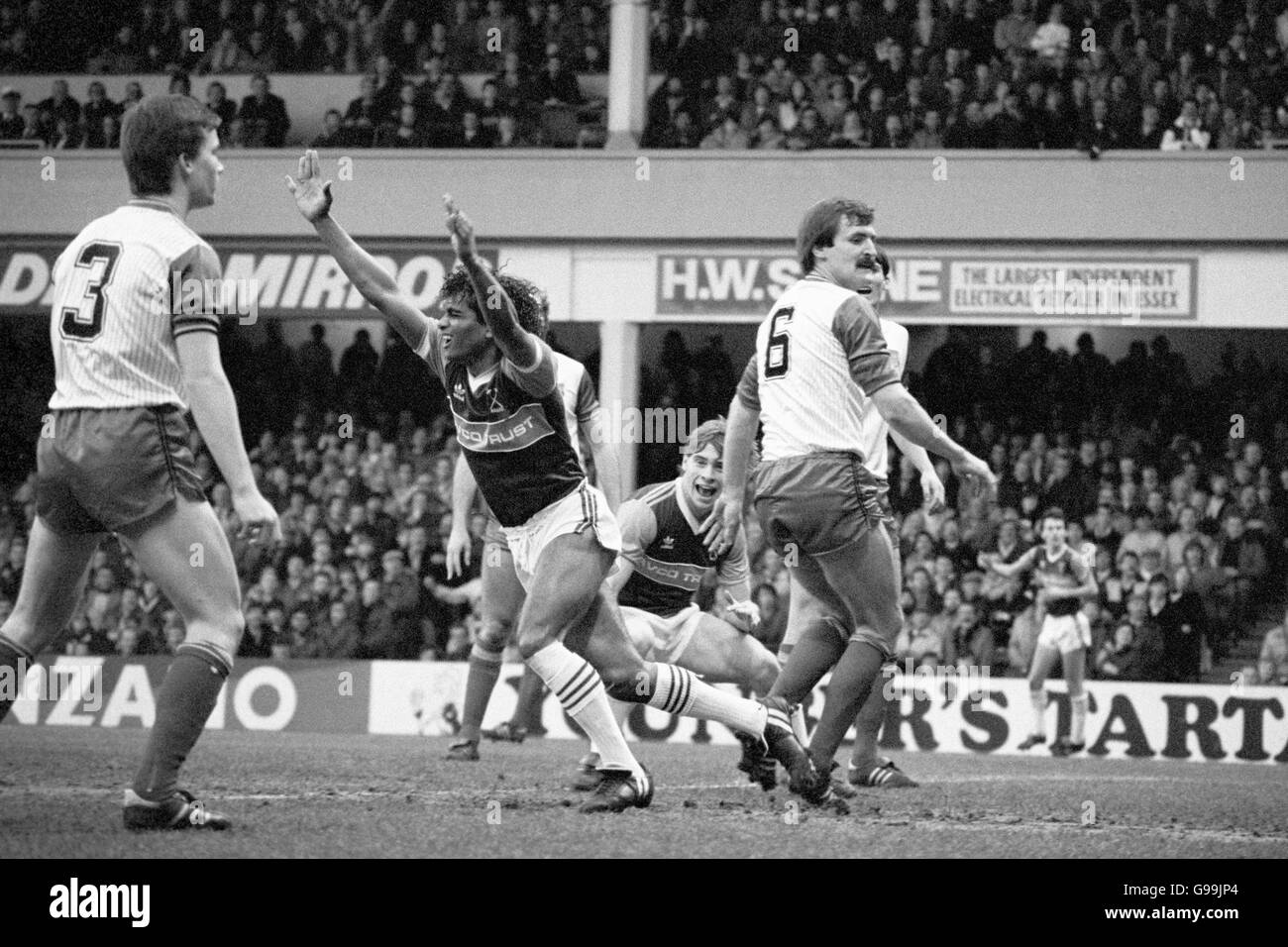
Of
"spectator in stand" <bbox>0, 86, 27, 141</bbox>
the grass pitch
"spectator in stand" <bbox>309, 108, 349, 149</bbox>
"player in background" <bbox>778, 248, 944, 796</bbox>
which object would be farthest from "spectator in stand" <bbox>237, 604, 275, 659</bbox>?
"player in background" <bbox>778, 248, 944, 796</bbox>

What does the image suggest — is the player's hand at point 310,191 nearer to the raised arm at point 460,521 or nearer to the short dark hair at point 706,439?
the short dark hair at point 706,439

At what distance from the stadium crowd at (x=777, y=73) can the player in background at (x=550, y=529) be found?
40.8ft

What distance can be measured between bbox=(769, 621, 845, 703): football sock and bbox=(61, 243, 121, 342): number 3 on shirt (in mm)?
3032

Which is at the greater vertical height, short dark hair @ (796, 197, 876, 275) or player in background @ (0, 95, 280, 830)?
short dark hair @ (796, 197, 876, 275)

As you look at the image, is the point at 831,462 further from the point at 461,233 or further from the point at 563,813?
the point at 461,233

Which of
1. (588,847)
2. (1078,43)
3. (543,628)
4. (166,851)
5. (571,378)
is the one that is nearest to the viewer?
(166,851)

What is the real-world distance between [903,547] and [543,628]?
1167 centimetres

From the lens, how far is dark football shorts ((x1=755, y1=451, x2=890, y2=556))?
6.68 meters

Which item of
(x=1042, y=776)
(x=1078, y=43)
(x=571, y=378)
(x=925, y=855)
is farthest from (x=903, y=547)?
(x=925, y=855)

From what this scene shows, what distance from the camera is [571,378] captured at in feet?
29.5

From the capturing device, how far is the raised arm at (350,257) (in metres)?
5.95

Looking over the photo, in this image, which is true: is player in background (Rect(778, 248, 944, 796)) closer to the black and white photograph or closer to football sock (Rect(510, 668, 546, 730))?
the black and white photograph

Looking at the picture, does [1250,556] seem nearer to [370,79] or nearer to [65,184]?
[370,79]

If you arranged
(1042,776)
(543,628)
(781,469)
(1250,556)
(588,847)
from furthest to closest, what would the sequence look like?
(1250,556) < (1042,776) < (781,469) < (543,628) < (588,847)
